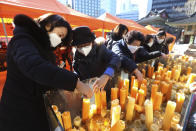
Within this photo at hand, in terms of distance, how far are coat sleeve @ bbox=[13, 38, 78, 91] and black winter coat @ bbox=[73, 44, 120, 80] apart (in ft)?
2.41

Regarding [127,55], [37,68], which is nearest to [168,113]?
[37,68]

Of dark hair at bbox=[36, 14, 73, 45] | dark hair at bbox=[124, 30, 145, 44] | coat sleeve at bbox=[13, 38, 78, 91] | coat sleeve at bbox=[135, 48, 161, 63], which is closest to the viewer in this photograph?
coat sleeve at bbox=[13, 38, 78, 91]

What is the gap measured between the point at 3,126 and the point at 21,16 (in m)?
0.62

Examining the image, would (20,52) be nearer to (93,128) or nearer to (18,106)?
(18,106)

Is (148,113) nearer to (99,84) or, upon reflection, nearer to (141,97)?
(141,97)

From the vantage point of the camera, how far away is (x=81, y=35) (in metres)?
1.02

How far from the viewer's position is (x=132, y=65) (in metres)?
1.14

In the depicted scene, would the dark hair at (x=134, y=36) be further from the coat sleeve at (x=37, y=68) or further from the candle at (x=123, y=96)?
the coat sleeve at (x=37, y=68)

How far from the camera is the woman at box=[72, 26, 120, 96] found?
1024mm

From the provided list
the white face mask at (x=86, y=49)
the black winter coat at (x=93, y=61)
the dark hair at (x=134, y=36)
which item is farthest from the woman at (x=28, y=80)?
the dark hair at (x=134, y=36)

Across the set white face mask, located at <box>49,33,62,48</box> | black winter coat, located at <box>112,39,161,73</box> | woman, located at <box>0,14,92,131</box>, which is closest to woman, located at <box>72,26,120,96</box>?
black winter coat, located at <box>112,39,161,73</box>

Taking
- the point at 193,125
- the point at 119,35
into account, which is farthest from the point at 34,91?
the point at 119,35

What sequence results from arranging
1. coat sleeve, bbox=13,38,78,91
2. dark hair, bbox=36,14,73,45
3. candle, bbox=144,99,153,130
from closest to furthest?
coat sleeve, bbox=13,38,78,91 < candle, bbox=144,99,153,130 < dark hair, bbox=36,14,73,45

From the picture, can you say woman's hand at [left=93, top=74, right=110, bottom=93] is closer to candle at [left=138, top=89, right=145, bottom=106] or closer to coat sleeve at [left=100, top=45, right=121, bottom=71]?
coat sleeve at [left=100, top=45, right=121, bottom=71]
